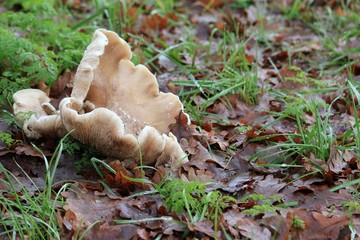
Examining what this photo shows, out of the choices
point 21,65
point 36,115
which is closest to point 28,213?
point 36,115

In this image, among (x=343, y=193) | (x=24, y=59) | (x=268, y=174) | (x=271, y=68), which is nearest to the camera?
(x=343, y=193)

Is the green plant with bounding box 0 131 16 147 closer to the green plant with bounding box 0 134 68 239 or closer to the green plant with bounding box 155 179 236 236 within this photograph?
the green plant with bounding box 0 134 68 239

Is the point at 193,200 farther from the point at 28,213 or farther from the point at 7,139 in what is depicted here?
the point at 7,139

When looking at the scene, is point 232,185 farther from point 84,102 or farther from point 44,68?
point 44,68

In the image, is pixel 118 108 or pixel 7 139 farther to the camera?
pixel 118 108

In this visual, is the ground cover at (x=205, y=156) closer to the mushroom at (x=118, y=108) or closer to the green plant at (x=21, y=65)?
the green plant at (x=21, y=65)

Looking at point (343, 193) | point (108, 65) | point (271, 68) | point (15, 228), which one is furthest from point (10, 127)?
point (271, 68)
